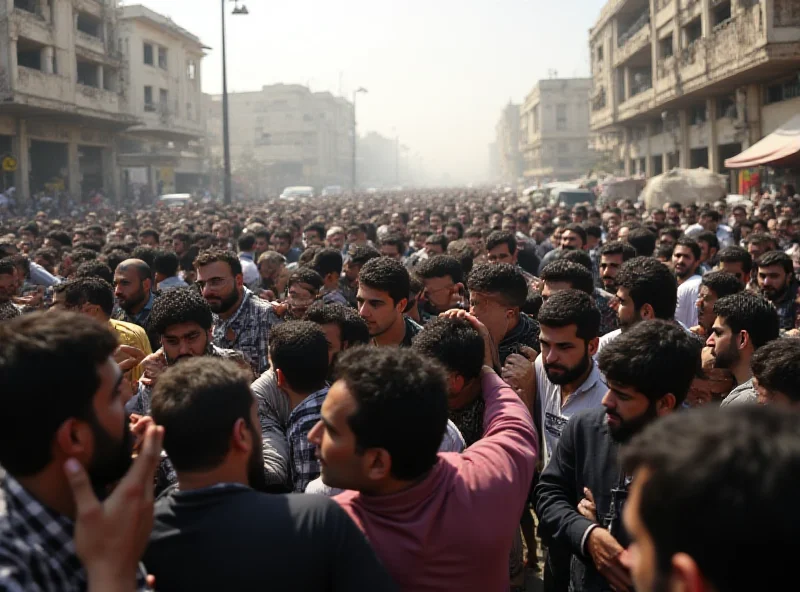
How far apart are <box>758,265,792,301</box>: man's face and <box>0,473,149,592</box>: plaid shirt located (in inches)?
237

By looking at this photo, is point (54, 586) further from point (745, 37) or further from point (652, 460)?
point (745, 37)

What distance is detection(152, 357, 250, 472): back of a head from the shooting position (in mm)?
1900

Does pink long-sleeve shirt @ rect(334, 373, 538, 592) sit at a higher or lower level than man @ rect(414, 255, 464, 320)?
lower

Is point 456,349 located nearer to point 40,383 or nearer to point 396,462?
point 396,462

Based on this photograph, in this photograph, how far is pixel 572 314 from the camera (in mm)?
3611

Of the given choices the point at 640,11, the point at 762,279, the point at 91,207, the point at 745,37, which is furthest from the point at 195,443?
the point at 640,11

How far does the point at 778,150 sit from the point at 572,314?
15551 mm

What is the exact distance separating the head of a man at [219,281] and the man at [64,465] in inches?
143

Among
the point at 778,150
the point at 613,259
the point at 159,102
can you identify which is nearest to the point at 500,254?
the point at 613,259

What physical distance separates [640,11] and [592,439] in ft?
130

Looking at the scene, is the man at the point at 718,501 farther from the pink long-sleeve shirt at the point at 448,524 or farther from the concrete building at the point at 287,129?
the concrete building at the point at 287,129

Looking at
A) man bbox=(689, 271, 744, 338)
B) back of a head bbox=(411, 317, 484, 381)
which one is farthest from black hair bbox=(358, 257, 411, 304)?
man bbox=(689, 271, 744, 338)

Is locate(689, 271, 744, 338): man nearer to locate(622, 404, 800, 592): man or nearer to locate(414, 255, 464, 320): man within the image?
locate(414, 255, 464, 320): man

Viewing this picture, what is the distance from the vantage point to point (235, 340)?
5.40 metres
